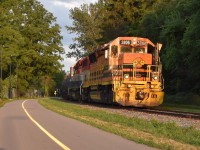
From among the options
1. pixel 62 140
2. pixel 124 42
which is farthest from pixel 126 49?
pixel 62 140

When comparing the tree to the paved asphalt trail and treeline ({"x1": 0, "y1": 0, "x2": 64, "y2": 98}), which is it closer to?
treeline ({"x1": 0, "y1": 0, "x2": 64, "y2": 98})

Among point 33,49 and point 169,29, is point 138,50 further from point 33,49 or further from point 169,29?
point 33,49

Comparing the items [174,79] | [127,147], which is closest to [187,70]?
[174,79]

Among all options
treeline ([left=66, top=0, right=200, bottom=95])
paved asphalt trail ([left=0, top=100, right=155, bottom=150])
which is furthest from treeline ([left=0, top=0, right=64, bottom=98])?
paved asphalt trail ([left=0, top=100, right=155, bottom=150])

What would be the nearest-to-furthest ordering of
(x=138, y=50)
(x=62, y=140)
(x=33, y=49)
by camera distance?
(x=62, y=140) < (x=138, y=50) < (x=33, y=49)

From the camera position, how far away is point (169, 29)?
137 feet

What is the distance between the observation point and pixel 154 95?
30391mm

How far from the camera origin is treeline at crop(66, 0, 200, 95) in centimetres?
3756

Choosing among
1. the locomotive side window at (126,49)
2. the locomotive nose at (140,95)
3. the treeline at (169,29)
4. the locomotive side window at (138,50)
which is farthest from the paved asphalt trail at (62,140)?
the treeline at (169,29)

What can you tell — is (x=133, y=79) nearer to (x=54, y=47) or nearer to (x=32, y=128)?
(x=32, y=128)

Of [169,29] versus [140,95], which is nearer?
[140,95]

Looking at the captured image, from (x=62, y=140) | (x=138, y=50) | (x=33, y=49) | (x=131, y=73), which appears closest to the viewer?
(x=62, y=140)

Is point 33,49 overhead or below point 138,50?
overhead

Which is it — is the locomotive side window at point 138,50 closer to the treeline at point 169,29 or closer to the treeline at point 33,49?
the treeline at point 169,29
